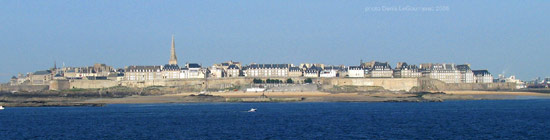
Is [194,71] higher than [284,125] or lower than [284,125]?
higher

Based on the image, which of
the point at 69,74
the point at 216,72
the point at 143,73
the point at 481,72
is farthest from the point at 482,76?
the point at 69,74

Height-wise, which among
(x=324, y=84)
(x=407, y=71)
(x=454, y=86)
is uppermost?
(x=407, y=71)

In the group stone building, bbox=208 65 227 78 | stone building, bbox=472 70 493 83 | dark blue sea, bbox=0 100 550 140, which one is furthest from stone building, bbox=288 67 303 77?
dark blue sea, bbox=0 100 550 140

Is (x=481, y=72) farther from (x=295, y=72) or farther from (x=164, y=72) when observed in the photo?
(x=164, y=72)

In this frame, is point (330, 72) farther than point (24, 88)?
Yes

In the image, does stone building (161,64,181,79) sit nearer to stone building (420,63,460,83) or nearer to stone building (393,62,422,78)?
stone building (393,62,422,78)

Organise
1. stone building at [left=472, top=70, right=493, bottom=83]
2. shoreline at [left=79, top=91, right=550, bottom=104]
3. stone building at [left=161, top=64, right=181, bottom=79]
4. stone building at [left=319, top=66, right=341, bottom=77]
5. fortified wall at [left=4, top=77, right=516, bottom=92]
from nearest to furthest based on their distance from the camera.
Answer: shoreline at [left=79, top=91, right=550, bottom=104]
fortified wall at [left=4, top=77, right=516, bottom=92]
stone building at [left=472, top=70, right=493, bottom=83]
stone building at [left=161, top=64, right=181, bottom=79]
stone building at [left=319, top=66, right=341, bottom=77]

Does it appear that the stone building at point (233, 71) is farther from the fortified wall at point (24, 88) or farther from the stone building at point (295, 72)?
the fortified wall at point (24, 88)

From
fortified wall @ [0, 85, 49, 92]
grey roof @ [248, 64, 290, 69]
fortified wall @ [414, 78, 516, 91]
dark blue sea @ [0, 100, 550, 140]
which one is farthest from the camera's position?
grey roof @ [248, 64, 290, 69]

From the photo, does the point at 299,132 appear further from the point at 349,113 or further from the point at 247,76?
the point at 247,76

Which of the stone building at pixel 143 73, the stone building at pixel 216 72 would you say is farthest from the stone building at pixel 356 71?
the stone building at pixel 143 73

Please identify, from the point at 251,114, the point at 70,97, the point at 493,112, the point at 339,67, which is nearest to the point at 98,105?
the point at 70,97

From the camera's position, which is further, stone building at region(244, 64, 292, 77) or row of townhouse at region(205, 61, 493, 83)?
stone building at region(244, 64, 292, 77)

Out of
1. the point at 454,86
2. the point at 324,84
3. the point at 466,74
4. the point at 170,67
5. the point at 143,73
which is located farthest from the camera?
the point at 143,73
